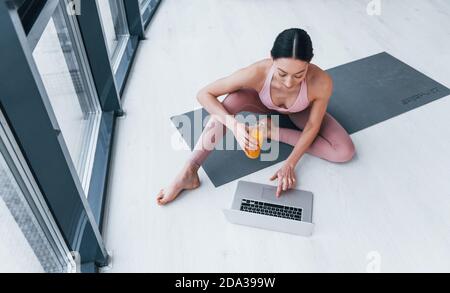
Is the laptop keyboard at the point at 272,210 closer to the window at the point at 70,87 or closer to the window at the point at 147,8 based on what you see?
the window at the point at 70,87

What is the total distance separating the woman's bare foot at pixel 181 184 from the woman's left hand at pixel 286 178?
37 cm

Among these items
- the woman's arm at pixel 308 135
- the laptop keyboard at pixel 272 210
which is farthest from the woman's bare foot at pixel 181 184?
the woman's arm at pixel 308 135

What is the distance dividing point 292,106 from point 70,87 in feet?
3.55

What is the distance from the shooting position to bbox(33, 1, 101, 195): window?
5.43ft

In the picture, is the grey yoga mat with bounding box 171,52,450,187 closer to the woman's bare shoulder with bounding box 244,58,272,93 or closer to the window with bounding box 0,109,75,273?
the woman's bare shoulder with bounding box 244,58,272,93

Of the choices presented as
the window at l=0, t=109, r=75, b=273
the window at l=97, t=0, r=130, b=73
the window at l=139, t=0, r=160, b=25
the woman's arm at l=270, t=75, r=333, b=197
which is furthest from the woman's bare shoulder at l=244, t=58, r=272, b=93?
the window at l=139, t=0, r=160, b=25

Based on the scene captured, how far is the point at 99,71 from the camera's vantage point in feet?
6.15

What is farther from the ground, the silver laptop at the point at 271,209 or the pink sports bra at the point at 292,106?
the pink sports bra at the point at 292,106

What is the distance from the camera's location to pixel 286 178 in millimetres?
1626

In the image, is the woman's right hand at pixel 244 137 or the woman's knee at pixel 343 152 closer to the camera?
the woman's right hand at pixel 244 137

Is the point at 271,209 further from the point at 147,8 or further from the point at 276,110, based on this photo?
the point at 147,8

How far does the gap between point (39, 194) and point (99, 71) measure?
3.24ft

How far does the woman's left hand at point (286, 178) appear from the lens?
161 cm

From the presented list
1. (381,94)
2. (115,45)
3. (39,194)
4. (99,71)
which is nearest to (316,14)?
(381,94)
